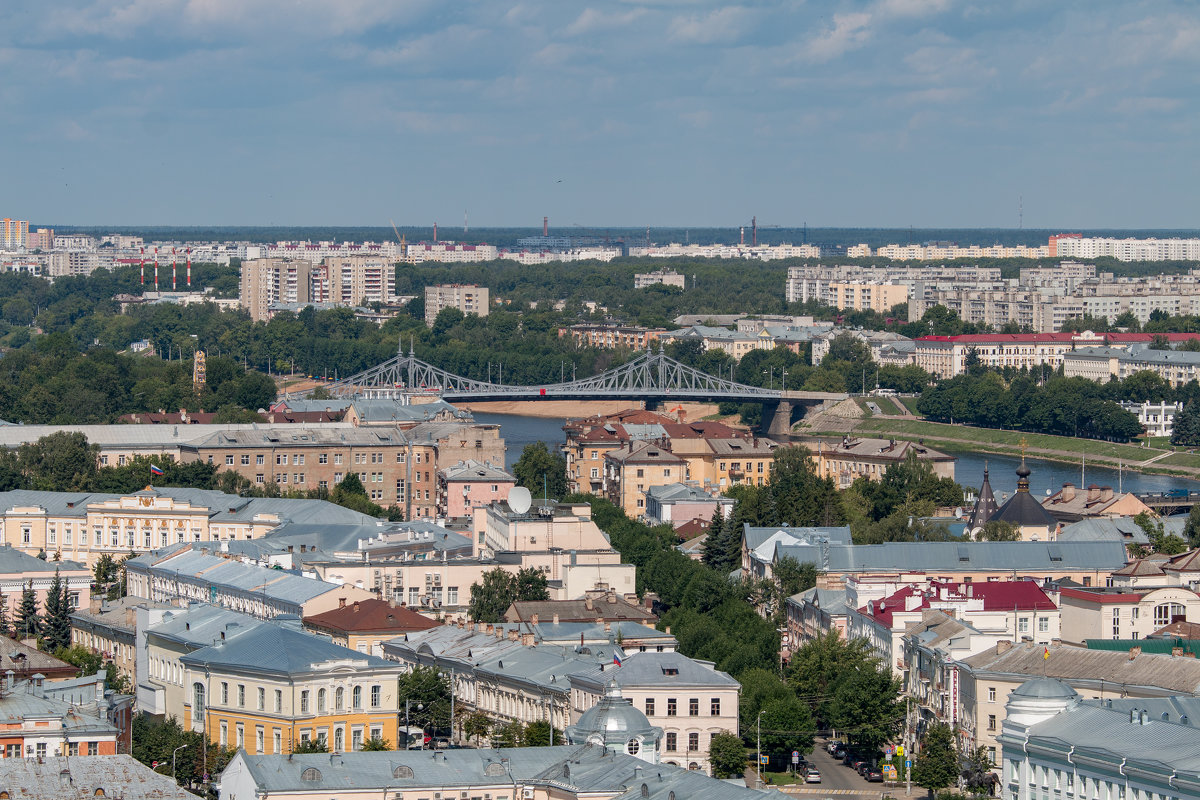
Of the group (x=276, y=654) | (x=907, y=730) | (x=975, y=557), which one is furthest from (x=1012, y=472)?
(x=276, y=654)

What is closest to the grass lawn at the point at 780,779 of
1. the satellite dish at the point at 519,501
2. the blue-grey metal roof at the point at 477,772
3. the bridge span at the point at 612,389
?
the blue-grey metal roof at the point at 477,772

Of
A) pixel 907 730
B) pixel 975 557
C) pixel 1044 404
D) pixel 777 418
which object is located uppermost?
pixel 975 557

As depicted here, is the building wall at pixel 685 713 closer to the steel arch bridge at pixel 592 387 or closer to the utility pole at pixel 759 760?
the utility pole at pixel 759 760

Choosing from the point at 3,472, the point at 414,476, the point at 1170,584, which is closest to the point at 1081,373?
the point at 414,476

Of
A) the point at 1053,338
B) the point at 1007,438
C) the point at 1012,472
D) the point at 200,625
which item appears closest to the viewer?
the point at 200,625

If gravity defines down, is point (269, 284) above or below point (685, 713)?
above

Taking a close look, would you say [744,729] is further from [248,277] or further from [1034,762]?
[248,277]

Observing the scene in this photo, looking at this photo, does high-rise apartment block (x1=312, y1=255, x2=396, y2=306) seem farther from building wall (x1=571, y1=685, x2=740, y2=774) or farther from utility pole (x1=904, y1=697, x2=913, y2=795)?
building wall (x1=571, y1=685, x2=740, y2=774)

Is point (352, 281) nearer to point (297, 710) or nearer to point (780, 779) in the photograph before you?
point (780, 779)
